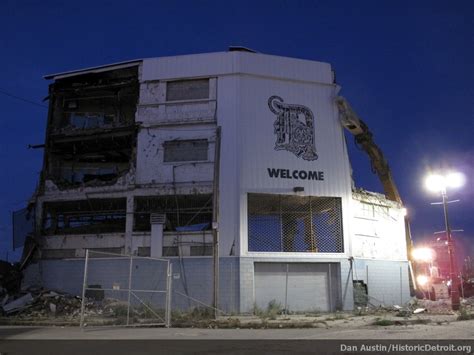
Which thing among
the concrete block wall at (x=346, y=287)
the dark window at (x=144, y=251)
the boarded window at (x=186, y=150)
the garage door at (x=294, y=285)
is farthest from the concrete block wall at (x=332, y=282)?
the boarded window at (x=186, y=150)

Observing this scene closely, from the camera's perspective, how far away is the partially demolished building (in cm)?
2692

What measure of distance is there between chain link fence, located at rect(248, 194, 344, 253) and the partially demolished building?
0.06 m

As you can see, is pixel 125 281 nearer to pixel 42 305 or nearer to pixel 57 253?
pixel 42 305

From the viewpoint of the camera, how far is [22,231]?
31.0m

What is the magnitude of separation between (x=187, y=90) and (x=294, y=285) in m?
12.8

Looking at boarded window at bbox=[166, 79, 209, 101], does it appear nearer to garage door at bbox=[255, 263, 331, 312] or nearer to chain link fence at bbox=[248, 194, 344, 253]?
chain link fence at bbox=[248, 194, 344, 253]

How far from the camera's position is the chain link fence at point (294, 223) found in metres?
27.3

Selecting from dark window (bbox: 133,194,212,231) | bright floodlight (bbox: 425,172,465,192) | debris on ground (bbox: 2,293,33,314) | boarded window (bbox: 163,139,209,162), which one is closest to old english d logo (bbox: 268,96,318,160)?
boarded window (bbox: 163,139,209,162)

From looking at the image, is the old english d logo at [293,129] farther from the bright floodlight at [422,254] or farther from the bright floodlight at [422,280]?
the bright floodlight at [422,280]

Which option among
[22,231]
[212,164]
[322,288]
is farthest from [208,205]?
[22,231]

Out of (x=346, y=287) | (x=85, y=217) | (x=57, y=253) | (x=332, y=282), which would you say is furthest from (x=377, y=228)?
(x=57, y=253)

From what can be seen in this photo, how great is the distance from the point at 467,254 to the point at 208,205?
36286mm

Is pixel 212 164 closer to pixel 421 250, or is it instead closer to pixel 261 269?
pixel 261 269

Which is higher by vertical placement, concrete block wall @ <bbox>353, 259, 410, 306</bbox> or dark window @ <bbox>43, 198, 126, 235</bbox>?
dark window @ <bbox>43, 198, 126, 235</bbox>
